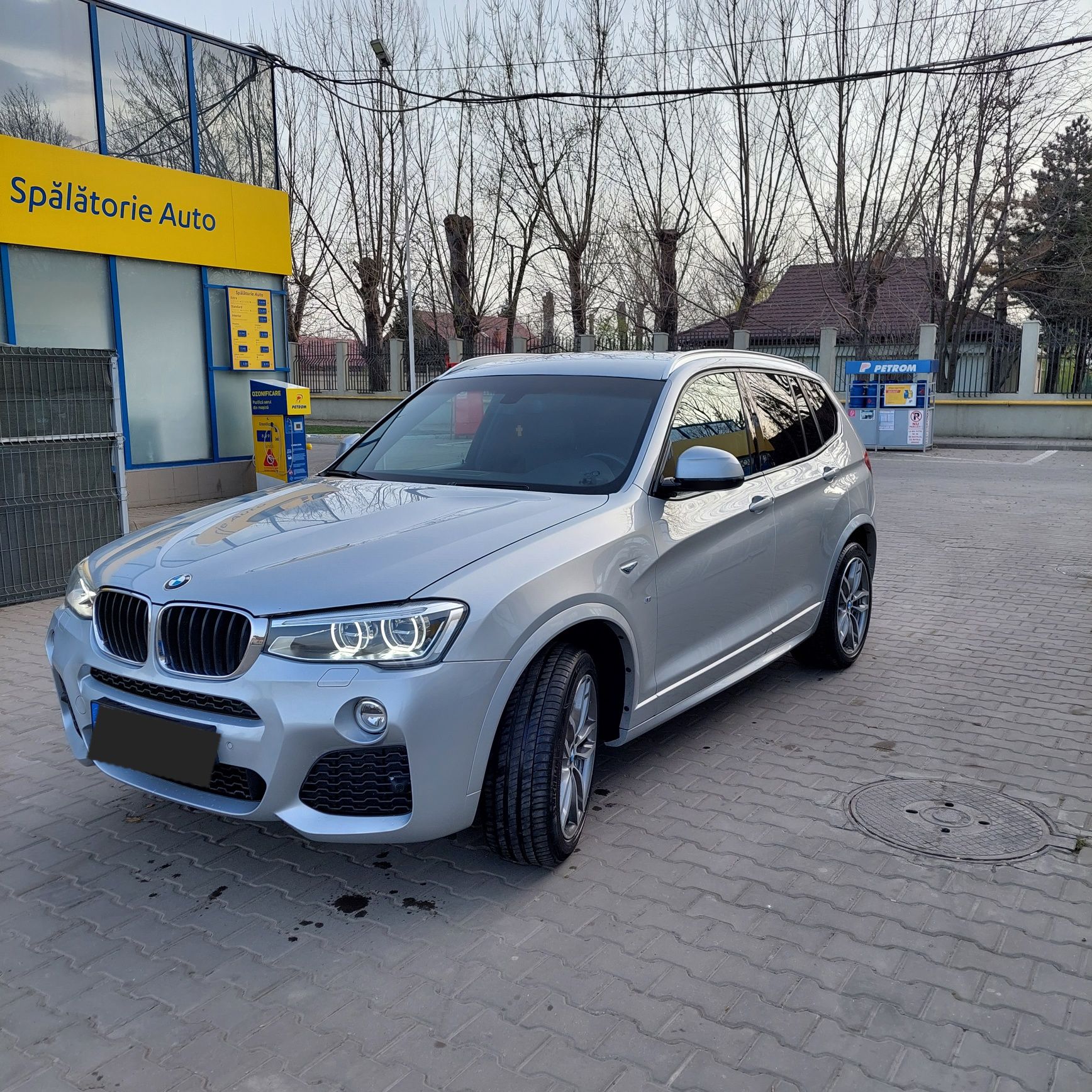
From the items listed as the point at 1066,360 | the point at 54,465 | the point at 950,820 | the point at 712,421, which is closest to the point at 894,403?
the point at 1066,360

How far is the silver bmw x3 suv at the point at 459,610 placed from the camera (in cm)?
294

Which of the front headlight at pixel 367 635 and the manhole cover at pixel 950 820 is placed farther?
the manhole cover at pixel 950 820

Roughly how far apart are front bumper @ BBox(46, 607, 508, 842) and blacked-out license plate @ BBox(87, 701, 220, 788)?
43 mm

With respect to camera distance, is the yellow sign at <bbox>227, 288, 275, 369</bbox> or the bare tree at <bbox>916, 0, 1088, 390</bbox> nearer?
the yellow sign at <bbox>227, 288, 275, 369</bbox>

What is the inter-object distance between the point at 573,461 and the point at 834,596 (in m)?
2.07

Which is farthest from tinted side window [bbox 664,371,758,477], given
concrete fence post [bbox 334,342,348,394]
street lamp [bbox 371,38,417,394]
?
concrete fence post [bbox 334,342,348,394]

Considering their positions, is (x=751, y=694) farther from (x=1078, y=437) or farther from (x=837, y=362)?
(x=837, y=362)

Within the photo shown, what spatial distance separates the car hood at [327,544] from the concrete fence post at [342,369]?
101 feet

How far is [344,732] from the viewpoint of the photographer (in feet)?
9.47

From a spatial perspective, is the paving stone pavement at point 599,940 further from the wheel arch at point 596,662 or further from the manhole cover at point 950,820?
the wheel arch at point 596,662

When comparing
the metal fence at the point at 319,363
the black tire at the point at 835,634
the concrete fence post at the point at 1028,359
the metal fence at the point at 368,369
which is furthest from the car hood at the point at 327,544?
the metal fence at the point at 319,363

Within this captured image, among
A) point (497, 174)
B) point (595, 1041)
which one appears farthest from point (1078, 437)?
point (595, 1041)

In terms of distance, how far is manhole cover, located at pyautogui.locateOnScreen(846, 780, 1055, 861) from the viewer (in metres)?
3.63

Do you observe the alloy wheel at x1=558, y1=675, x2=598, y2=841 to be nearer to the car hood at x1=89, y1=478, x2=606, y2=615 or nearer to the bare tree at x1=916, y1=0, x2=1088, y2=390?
the car hood at x1=89, y1=478, x2=606, y2=615
